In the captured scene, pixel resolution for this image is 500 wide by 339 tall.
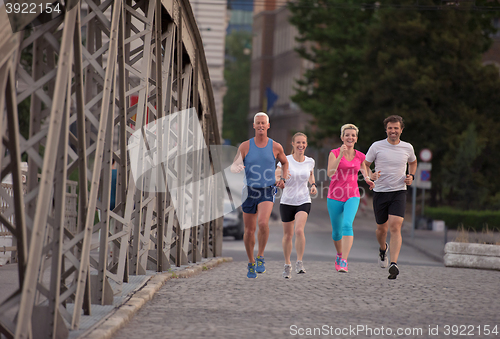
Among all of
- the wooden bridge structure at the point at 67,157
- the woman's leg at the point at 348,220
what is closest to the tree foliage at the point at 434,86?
the woman's leg at the point at 348,220

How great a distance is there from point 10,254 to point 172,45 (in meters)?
4.30

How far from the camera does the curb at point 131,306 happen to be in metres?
5.99

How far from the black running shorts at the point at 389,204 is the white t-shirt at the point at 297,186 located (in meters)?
0.99

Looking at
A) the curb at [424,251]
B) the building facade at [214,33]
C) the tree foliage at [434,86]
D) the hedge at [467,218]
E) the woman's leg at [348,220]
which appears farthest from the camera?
the building facade at [214,33]

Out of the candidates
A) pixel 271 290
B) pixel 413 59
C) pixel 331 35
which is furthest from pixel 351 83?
pixel 271 290

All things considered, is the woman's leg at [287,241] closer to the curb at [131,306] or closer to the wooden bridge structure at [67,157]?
the curb at [131,306]

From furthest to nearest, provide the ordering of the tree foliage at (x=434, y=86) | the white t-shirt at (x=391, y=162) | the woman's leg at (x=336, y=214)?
the tree foliage at (x=434, y=86) < the woman's leg at (x=336, y=214) < the white t-shirt at (x=391, y=162)

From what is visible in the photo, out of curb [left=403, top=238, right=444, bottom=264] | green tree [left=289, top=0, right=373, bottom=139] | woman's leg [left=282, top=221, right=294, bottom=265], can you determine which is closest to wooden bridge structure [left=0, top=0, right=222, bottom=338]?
woman's leg [left=282, top=221, right=294, bottom=265]

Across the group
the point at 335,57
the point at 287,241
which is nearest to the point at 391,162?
the point at 287,241

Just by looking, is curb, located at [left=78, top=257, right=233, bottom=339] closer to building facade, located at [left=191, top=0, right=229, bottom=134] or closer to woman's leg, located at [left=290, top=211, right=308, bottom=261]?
woman's leg, located at [left=290, top=211, right=308, bottom=261]

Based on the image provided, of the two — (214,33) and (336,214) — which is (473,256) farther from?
(214,33)

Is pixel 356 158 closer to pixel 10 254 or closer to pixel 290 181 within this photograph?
pixel 290 181

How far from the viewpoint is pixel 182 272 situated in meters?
10.6

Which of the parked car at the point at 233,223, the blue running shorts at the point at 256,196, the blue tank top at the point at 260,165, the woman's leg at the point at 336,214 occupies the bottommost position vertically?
the parked car at the point at 233,223
